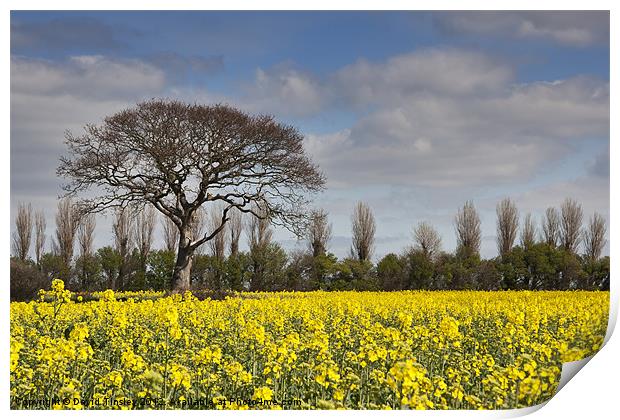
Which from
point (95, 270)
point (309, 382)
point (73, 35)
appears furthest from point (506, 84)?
point (95, 270)

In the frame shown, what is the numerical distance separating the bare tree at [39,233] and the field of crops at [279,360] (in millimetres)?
563

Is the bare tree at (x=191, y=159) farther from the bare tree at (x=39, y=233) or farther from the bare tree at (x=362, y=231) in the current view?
the bare tree at (x=39, y=233)

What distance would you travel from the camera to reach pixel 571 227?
28.4 feet

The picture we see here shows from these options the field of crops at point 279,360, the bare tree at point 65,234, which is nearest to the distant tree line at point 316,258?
the bare tree at point 65,234

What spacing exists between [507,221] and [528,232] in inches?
16.5

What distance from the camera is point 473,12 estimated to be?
5.04m

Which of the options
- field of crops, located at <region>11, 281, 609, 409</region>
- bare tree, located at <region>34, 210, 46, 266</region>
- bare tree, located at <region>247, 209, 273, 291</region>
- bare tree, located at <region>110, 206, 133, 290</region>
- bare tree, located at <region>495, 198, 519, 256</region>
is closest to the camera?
field of crops, located at <region>11, 281, 609, 409</region>

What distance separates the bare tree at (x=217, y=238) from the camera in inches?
446

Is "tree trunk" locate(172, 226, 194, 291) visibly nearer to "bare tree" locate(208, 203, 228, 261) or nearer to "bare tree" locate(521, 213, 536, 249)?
"bare tree" locate(208, 203, 228, 261)

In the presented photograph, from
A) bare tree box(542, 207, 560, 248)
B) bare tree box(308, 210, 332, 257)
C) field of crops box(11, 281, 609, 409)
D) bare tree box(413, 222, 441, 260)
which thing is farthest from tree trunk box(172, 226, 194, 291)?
bare tree box(542, 207, 560, 248)

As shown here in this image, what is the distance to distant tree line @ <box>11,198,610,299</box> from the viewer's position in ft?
23.8

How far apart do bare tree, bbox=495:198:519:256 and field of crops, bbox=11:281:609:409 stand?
3522mm

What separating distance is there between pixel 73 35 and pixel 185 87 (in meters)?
0.88

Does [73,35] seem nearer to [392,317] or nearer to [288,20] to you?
[288,20]
